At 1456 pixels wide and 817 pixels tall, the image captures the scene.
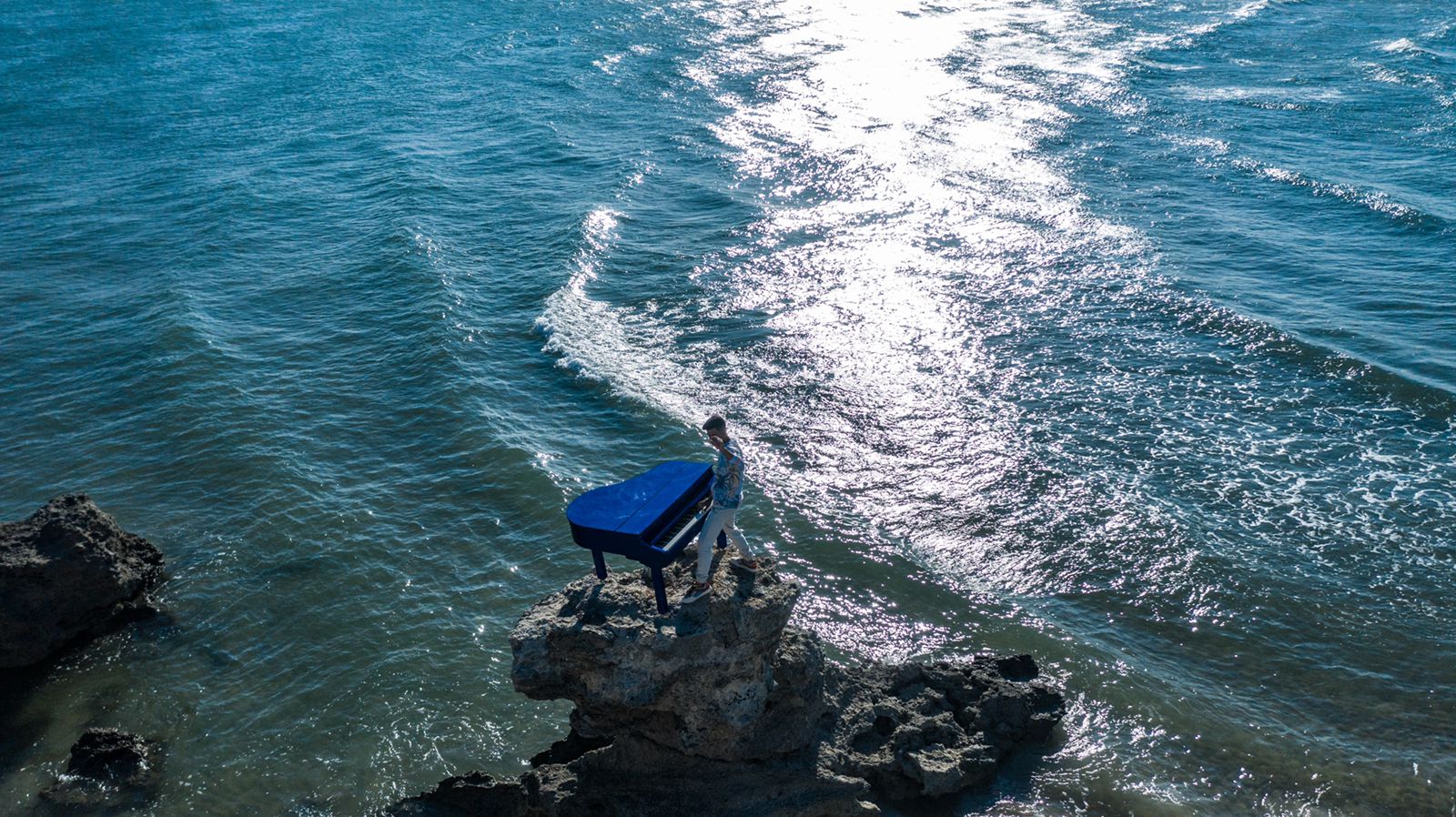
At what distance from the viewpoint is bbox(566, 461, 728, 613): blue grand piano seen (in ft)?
39.1

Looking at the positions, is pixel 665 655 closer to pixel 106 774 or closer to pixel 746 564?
pixel 746 564

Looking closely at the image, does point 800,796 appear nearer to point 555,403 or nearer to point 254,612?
point 254,612

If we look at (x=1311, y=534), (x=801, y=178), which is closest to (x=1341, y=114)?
(x=801, y=178)

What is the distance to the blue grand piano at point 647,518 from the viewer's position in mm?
11914

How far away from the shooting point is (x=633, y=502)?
12.4 meters

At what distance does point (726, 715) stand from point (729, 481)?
2.68m

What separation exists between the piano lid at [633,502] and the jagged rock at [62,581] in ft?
33.6

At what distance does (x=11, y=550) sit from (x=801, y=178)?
26528 mm

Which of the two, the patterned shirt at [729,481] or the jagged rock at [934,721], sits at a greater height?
the patterned shirt at [729,481]

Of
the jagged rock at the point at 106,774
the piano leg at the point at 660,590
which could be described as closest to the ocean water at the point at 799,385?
the jagged rock at the point at 106,774

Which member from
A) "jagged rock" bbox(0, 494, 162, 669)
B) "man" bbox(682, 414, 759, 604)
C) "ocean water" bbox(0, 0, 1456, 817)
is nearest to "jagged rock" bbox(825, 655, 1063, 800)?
"ocean water" bbox(0, 0, 1456, 817)

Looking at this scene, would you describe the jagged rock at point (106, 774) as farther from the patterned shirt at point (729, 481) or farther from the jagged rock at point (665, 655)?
Result: the patterned shirt at point (729, 481)

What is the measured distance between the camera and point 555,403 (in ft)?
82.2

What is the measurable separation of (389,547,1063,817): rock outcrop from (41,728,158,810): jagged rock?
4116mm
